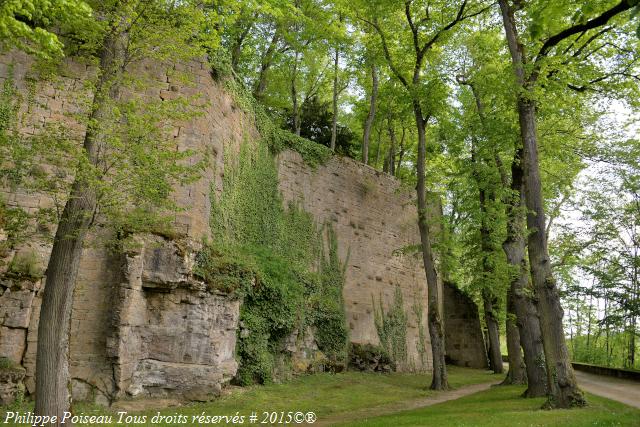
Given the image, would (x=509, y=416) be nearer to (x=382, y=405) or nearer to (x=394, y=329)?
(x=382, y=405)

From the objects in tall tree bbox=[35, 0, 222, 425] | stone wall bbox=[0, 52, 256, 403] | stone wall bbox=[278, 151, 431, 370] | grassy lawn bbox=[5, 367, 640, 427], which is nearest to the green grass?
grassy lawn bbox=[5, 367, 640, 427]

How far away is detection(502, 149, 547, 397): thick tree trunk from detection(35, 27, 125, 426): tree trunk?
9260mm

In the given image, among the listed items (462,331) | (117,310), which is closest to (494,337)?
(462,331)

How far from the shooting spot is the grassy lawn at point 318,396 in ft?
31.2

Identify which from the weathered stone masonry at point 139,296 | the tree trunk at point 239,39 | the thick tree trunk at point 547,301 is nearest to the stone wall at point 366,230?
the weathered stone masonry at point 139,296

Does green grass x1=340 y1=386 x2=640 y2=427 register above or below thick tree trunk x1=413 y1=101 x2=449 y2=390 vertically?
below

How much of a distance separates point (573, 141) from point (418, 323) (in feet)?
29.5

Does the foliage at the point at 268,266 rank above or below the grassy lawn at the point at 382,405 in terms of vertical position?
above

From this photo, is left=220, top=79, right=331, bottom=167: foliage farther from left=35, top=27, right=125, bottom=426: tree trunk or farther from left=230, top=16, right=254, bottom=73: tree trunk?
left=35, top=27, right=125, bottom=426: tree trunk

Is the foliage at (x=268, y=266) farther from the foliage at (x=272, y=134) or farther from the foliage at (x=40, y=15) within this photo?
the foliage at (x=40, y=15)

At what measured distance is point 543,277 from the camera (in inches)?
376

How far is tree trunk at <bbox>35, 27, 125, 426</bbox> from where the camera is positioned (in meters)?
6.31

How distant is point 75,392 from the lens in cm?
920

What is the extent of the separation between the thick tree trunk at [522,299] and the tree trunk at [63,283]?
9.26 metres
